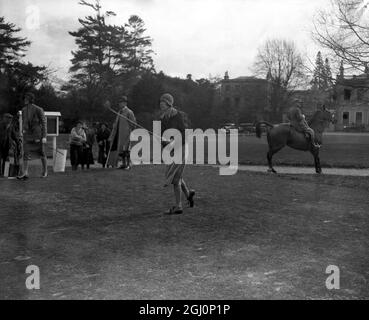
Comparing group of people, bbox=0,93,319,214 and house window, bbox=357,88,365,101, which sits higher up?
house window, bbox=357,88,365,101

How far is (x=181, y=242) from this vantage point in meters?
6.08

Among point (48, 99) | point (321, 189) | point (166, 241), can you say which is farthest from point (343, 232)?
point (48, 99)

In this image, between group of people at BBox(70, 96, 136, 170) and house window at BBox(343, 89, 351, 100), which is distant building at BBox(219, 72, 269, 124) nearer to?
house window at BBox(343, 89, 351, 100)

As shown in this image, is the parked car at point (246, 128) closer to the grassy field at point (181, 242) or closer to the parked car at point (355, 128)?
the parked car at point (355, 128)

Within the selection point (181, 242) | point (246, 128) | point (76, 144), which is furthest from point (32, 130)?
point (246, 128)

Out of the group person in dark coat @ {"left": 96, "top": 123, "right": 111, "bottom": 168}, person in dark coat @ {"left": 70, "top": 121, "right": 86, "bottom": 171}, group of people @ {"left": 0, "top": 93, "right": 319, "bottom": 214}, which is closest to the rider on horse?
group of people @ {"left": 0, "top": 93, "right": 319, "bottom": 214}

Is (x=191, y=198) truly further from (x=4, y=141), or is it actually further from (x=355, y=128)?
(x=355, y=128)

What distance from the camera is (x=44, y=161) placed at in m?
12.4

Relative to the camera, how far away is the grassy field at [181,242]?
4.43 meters

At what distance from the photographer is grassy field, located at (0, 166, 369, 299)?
443 cm

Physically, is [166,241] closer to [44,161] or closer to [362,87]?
[44,161]

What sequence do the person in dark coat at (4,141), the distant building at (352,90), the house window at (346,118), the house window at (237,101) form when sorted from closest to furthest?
the person in dark coat at (4,141) < the distant building at (352,90) < the house window at (237,101) < the house window at (346,118)

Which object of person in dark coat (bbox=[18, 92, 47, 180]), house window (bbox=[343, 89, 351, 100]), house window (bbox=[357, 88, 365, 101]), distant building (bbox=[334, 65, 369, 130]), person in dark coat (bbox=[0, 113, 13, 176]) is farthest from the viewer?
house window (bbox=[343, 89, 351, 100])

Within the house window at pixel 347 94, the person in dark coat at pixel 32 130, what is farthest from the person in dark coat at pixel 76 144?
the house window at pixel 347 94
